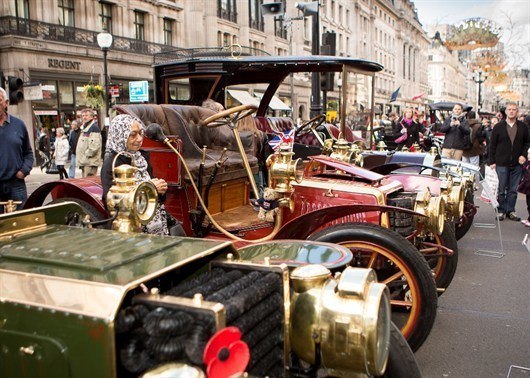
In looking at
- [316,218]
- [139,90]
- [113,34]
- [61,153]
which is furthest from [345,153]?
[113,34]

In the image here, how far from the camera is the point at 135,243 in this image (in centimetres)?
195

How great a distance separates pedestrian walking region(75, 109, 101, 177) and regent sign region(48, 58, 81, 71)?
11843 mm

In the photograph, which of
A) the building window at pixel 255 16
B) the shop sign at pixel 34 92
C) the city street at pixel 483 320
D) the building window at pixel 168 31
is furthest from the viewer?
the building window at pixel 255 16

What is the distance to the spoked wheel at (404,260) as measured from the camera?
2928mm

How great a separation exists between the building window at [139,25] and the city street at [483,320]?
22.1m

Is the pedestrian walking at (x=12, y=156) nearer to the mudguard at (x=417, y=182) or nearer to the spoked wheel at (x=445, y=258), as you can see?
the mudguard at (x=417, y=182)

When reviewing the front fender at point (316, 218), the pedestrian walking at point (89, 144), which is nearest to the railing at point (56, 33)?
the pedestrian walking at point (89, 144)

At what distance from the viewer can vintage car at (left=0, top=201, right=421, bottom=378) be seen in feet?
→ 4.59

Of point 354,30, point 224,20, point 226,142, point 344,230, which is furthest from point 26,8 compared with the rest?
point 354,30

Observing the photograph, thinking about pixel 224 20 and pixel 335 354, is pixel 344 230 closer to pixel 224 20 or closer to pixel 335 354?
pixel 335 354

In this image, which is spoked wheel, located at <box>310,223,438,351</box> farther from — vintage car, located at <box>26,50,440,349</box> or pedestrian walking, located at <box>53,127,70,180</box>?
pedestrian walking, located at <box>53,127,70,180</box>

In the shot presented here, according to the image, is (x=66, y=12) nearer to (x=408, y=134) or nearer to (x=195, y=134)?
(x=408, y=134)

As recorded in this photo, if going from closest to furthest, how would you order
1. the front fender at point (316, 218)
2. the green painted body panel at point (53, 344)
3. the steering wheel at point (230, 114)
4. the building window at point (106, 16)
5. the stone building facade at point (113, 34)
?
1. the green painted body panel at point (53, 344)
2. the front fender at point (316, 218)
3. the steering wheel at point (230, 114)
4. the stone building facade at point (113, 34)
5. the building window at point (106, 16)

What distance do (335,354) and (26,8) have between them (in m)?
21.4
